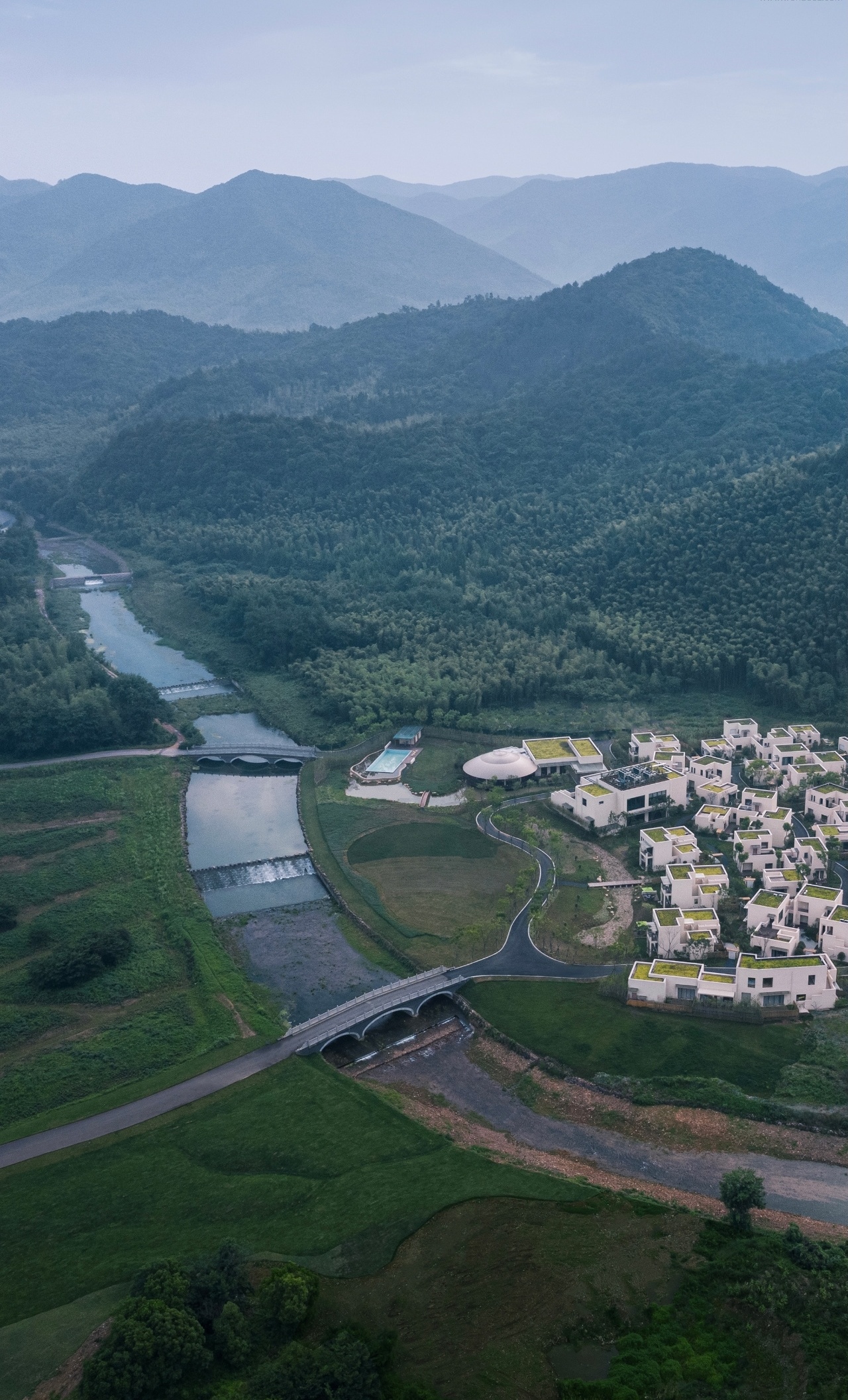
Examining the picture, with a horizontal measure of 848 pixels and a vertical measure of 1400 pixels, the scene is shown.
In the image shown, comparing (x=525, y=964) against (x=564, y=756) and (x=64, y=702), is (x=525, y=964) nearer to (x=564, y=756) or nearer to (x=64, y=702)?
(x=564, y=756)

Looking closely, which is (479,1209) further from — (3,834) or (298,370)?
(298,370)

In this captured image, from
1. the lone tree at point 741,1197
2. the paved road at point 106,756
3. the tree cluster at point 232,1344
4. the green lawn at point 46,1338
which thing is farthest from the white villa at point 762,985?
the paved road at point 106,756

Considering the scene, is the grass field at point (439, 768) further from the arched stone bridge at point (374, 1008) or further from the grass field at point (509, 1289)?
the grass field at point (509, 1289)

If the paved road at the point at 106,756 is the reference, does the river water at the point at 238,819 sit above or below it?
below

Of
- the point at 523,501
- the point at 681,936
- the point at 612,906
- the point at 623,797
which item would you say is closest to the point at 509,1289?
the point at 681,936

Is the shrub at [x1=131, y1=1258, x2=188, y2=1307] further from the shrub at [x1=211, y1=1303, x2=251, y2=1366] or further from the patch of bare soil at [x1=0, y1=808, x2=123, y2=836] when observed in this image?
the patch of bare soil at [x1=0, y1=808, x2=123, y2=836]

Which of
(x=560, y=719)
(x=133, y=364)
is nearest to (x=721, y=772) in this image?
(x=560, y=719)
